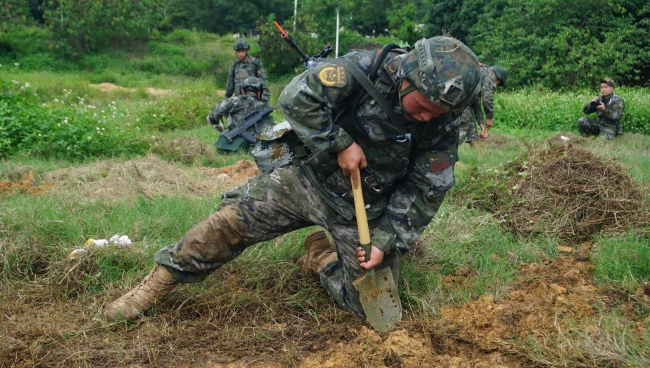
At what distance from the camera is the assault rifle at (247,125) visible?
23.5 feet

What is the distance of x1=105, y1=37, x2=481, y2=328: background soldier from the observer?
2393 millimetres

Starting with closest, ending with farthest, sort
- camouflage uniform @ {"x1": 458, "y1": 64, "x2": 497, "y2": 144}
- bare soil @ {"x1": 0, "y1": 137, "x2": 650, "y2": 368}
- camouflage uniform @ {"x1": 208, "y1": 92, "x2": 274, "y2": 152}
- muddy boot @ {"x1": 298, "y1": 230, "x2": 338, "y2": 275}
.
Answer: bare soil @ {"x1": 0, "y1": 137, "x2": 650, "y2": 368} < muddy boot @ {"x1": 298, "y1": 230, "x2": 338, "y2": 275} < camouflage uniform @ {"x1": 208, "y1": 92, "x2": 274, "y2": 152} < camouflage uniform @ {"x1": 458, "y1": 64, "x2": 497, "y2": 144}

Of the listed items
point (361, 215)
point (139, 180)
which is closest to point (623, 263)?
point (361, 215)

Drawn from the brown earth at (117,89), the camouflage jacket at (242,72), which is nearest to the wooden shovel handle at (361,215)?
the camouflage jacket at (242,72)

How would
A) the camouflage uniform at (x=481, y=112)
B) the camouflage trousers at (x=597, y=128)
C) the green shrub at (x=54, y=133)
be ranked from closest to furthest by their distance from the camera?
the green shrub at (x=54, y=133) → the camouflage uniform at (x=481, y=112) → the camouflage trousers at (x=597, y=128)

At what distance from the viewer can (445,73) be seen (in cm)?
219

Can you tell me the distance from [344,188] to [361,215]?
7.8 inches

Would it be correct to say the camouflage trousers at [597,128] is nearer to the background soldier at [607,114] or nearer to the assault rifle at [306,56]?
the background soldier at [607,114]

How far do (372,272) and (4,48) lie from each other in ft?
77.4

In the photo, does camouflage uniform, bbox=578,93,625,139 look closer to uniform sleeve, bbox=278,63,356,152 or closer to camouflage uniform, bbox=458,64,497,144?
camouflage uniform, bbox=458,64,497,144

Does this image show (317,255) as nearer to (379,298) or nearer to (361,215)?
(379,298)

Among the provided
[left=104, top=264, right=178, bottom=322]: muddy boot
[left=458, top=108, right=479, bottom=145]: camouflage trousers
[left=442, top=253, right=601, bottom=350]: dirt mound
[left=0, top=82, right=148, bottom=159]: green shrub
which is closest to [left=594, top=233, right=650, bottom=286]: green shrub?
[left=442, top=253, right=601, bottom=350]: dirt mound

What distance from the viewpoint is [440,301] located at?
114 inches

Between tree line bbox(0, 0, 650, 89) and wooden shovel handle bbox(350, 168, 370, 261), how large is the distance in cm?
1819
